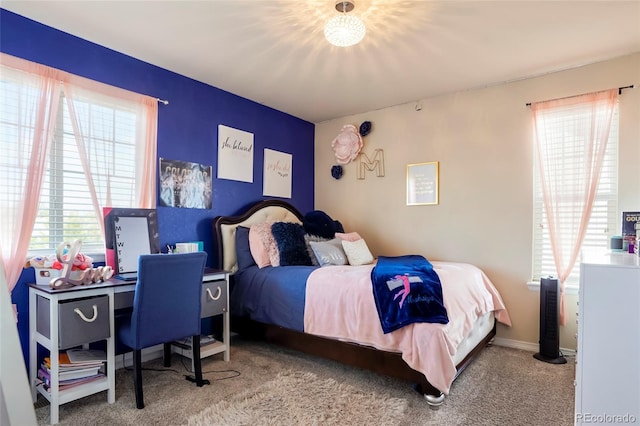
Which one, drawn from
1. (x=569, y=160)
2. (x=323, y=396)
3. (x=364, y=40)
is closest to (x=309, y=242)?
(x=323, y=396)

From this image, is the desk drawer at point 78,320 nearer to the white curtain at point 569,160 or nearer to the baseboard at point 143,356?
the baseboard at point 143,356

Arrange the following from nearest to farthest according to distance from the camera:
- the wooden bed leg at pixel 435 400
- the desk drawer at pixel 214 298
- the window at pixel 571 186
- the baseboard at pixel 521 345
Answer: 1. the wooden bed leg at pixel 435 400
2. the desk drawer at pixel 214 298
3. the window at pixel 571 186
4. the baseboard at pixel 521 345

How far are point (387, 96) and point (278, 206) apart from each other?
5.51 ft

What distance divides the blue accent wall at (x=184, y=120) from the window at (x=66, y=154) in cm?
13

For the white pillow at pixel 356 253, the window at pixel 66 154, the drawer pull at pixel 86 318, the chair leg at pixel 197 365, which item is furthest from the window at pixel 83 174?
the white pillow at pixel 356 253

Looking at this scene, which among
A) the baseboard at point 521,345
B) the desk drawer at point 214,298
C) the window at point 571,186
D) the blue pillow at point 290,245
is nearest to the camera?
the desk drawer at point 214,298

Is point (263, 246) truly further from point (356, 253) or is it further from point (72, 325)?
point (72, 325)

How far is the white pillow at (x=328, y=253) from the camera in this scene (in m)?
3.26

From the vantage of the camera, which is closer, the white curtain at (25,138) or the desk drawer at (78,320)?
the desk drawer at (78,320)

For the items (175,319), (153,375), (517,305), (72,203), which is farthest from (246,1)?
(517,305)

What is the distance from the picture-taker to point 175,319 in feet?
7.53

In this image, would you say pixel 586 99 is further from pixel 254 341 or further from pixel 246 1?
pixel 254 341

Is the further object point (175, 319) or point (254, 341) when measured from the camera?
point (254, 341)

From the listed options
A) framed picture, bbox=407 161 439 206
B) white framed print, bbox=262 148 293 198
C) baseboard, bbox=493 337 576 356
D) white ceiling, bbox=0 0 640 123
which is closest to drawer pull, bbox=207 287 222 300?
white framed print, bbox=262 148 293 198
